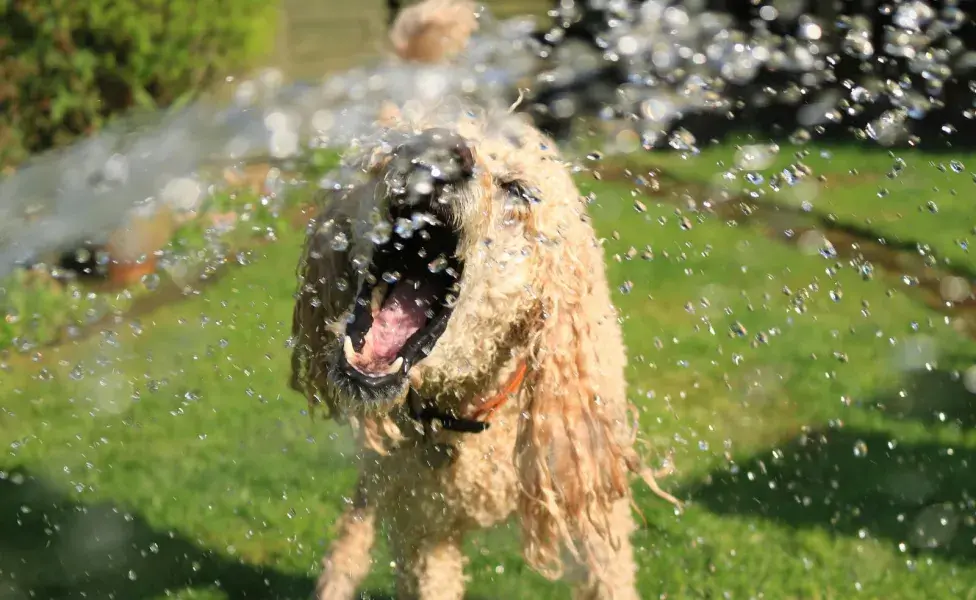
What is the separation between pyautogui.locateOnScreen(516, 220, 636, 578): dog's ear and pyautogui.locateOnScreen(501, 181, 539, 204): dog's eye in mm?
111

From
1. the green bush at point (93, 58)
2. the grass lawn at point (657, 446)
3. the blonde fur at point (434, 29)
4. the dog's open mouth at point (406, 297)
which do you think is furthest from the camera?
the green bush at point (93, 58)

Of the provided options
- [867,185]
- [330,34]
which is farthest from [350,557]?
[330,34]

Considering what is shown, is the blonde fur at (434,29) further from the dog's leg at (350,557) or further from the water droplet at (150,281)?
the water droplet at (150,281)

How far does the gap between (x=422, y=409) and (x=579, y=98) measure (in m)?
9.11

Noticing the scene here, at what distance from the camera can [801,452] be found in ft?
12.2

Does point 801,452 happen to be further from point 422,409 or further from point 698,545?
point 422,409

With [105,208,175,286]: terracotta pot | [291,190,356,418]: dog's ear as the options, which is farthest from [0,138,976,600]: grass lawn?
[291,190,356,418]: dog's ear

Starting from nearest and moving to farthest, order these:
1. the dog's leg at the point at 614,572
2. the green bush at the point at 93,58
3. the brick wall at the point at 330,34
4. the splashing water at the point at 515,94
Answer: the dog's leg at the point at 614,572 < the green bush at the point at 93,58 < the splashing water at the point at 515,94 < the brick wall at the point at 330,34

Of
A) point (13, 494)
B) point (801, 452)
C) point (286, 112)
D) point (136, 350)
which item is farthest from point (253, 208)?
point (801, 452)

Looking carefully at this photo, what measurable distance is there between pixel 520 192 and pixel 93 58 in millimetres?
5294

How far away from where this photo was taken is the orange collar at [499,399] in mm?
2305

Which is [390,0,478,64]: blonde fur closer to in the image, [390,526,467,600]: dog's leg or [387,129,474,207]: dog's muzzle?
[387,129,474,207]: dog's muzzle

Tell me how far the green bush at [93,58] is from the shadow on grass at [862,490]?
16.7 ft

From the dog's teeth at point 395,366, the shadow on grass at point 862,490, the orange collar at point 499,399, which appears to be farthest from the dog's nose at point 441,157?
the shadow on grass at point 862,490
